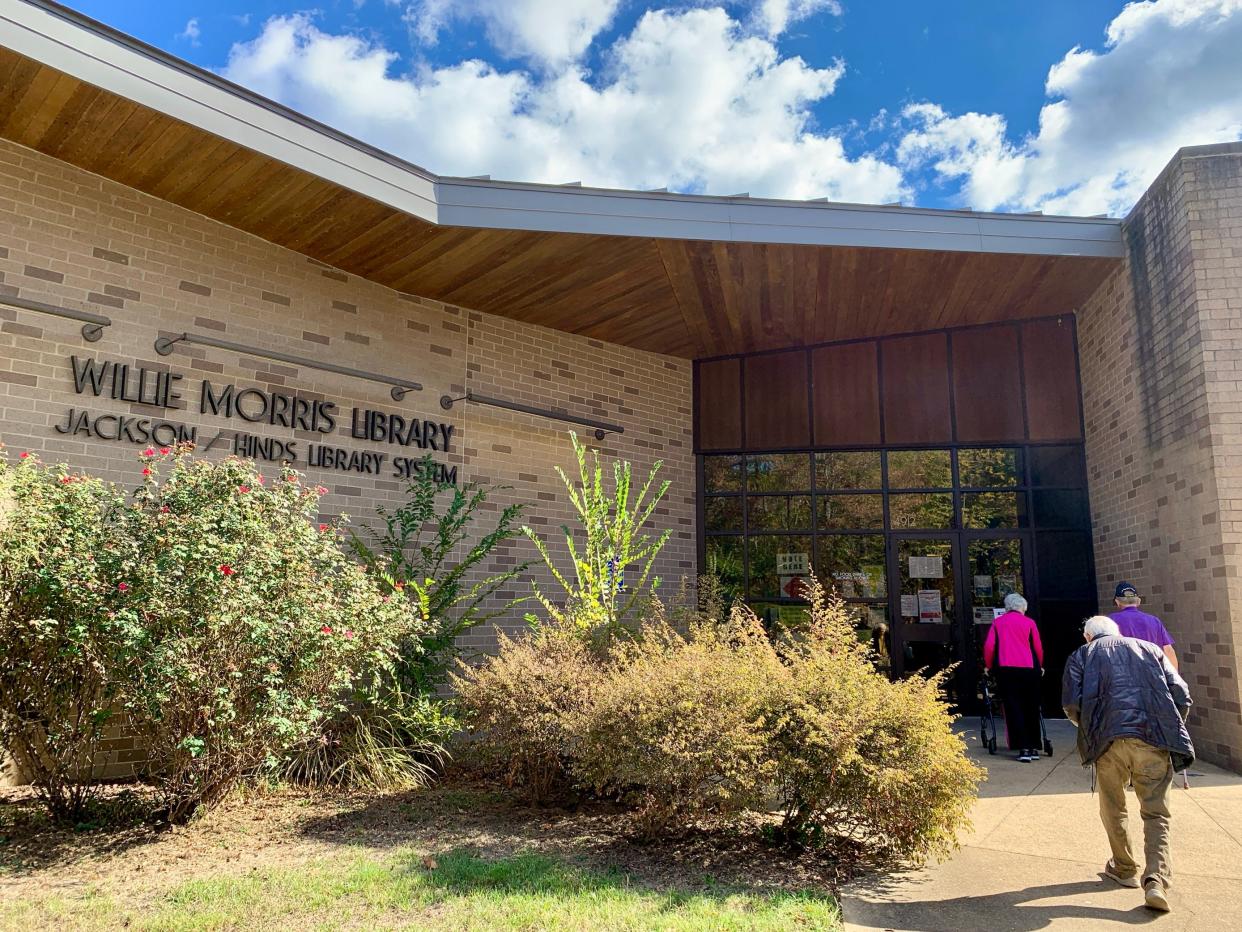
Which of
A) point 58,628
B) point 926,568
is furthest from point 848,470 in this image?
point 58,628

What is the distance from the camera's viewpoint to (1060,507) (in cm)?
995

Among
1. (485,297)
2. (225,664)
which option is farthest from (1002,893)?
(485,297)

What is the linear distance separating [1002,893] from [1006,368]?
23.9 feet

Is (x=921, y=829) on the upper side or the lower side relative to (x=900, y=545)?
lower

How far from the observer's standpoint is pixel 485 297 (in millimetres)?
9391

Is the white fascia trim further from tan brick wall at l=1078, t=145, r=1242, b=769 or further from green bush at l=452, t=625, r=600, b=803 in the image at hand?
green bush at l=452, t=625, r=600, b=803

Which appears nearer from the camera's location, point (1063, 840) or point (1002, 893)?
point (1002, 893)

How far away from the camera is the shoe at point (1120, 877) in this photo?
4.34 m

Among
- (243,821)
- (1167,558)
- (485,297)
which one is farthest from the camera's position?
(485,297)

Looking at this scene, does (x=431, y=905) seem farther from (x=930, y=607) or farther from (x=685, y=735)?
(x=930, y=607)

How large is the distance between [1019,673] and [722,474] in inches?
185

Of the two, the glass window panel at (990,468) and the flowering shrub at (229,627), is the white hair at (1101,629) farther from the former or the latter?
the glass window panel at (990,468)

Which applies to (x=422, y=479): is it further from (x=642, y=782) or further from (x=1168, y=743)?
(x=1168, y=743)

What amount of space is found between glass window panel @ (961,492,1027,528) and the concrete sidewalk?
13.4ft
